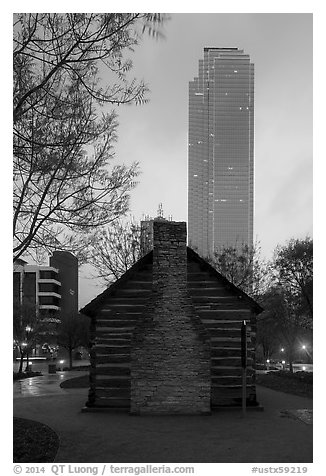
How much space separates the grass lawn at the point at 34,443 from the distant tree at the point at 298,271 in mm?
17165

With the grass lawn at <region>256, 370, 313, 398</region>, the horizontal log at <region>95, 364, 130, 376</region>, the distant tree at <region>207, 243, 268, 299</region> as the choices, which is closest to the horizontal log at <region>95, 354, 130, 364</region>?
the horizontal log at <region>95, 364, 130, 376</region>

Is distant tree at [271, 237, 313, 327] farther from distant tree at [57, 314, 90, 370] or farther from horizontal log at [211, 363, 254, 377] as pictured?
distant tree at [57, 314, 90, 370]

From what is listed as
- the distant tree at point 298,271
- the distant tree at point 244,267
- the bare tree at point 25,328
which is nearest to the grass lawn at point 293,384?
the distant tree at point 298,271

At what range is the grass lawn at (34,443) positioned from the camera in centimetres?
831

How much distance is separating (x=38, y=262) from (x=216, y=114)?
17.4 ft

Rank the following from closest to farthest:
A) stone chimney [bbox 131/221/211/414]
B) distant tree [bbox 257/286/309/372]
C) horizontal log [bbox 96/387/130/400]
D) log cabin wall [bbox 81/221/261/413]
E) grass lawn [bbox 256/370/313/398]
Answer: stone chimney [bbox 131/221/211/414], horizontal log [bbox 96/387/130/400], log cabin wall [bbox 81/221/261/413], grass lawn [bbox 256/370/313/398], distant tree [bbox 257/286/309/372]

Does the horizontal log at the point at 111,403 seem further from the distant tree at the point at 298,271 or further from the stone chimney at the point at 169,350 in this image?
the distant tree at the point at 298,271

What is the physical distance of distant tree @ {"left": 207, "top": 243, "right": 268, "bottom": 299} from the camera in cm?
3194

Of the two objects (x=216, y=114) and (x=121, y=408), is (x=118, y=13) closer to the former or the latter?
(x=216, y=114)

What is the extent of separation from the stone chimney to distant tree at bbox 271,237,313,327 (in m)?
12.8

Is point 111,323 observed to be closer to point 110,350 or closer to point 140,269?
point 110,350

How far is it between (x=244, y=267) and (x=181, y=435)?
2310cm
